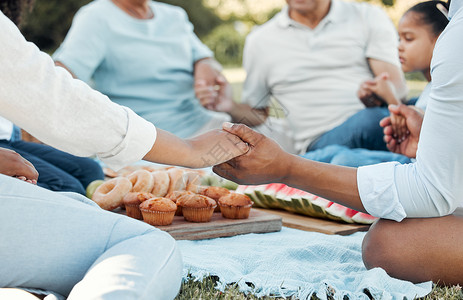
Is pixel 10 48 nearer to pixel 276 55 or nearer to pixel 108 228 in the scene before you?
pixel 108 228

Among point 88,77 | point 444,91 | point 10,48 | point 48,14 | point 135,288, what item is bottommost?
point 48,14

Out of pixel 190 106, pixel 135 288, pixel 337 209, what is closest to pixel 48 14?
pixel 190 106

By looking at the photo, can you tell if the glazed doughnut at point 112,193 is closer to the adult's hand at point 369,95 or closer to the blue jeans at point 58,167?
the blue jeans at point 58,167

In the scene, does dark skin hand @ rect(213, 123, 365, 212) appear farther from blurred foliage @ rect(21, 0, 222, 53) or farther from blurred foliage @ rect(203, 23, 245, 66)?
blurred foliage @ rect(203, 23, 245, 66)

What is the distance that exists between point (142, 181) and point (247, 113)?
1.30 m

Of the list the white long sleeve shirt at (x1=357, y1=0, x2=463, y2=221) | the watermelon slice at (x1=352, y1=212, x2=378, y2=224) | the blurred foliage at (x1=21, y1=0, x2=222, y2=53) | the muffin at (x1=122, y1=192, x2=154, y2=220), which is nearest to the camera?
the white long sleeve shirt at (x1=357, y1=0, x2=463, y2=221)

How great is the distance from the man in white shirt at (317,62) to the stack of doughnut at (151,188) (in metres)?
1.31

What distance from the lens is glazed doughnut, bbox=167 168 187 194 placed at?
114 inches

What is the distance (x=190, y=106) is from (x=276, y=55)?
85 centimetres

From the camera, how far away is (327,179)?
6.34 feet

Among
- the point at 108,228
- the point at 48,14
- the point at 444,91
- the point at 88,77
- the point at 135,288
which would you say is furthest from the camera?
the point at 48,14

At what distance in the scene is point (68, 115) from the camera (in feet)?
4.56

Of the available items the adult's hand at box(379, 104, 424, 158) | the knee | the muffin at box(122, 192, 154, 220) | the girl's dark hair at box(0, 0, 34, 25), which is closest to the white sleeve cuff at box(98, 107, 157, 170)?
the knee

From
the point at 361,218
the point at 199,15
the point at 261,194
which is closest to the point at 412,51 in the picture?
the point at 361,218
